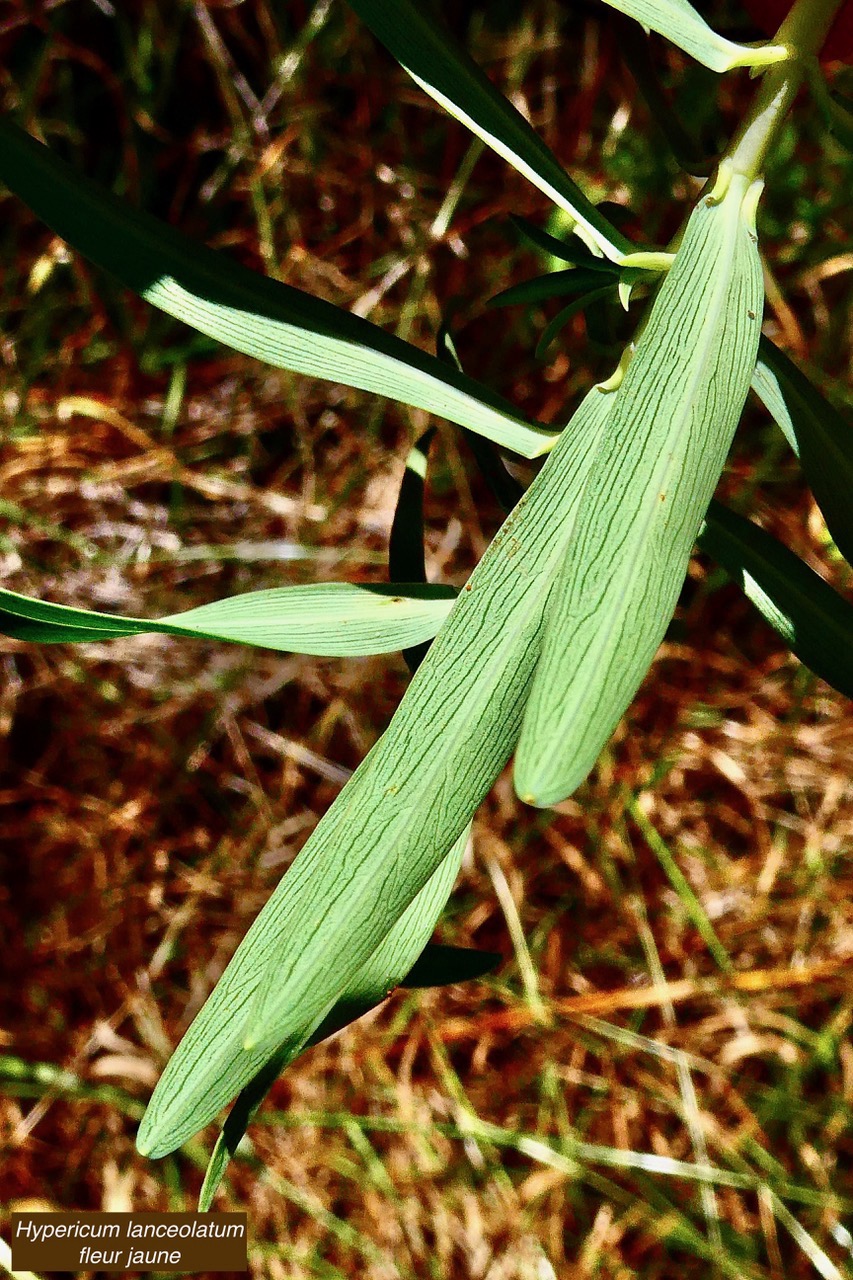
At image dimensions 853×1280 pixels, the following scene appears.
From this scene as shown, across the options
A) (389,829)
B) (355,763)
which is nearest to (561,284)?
(389,829)

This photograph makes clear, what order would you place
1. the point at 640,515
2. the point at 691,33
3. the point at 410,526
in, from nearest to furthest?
the point at 640,515 → the point at 691,33 → the point at 410,526

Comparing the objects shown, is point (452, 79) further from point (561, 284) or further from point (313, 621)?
point (313, 621)

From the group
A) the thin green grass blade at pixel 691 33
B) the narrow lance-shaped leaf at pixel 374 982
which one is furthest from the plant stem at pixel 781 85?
the narrow lance-shaped leaf at pixel 374 982

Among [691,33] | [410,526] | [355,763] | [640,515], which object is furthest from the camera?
[355,763]

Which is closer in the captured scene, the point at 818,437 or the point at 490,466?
the point at 818,437

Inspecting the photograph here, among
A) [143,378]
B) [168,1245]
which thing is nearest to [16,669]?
[143,378]

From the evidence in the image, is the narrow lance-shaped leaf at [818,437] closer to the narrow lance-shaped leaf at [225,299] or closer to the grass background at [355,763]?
the narrow lance-shaped leaf at [225,299]
